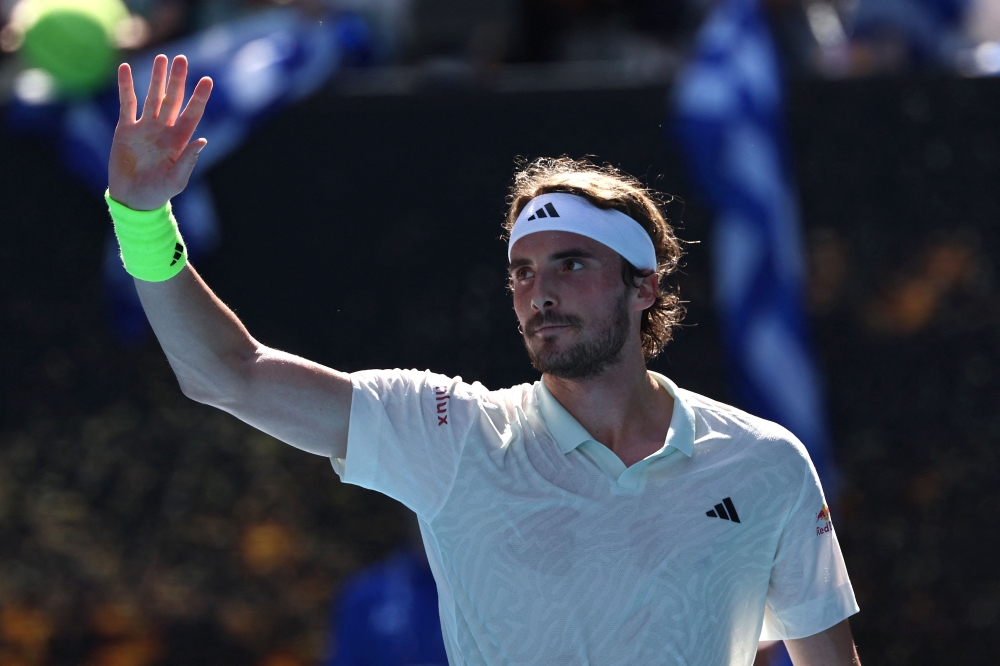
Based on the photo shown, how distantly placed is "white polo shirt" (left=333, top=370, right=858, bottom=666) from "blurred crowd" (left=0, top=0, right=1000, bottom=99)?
295 centimetres

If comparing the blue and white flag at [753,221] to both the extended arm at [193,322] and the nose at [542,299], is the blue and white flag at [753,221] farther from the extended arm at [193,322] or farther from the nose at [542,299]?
the extended arm at [193,322]

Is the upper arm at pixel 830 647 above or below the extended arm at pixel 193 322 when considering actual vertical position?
below

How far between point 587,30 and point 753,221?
165cm

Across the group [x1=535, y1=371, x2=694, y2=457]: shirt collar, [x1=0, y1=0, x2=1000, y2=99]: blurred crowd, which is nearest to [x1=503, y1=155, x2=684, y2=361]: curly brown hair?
[x1=535, y1=371, x2=694, y2=457]: shirt collar

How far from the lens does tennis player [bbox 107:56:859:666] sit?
216 centimetres

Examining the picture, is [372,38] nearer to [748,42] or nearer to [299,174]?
[299,174]

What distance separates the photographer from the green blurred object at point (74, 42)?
4934 millimetres

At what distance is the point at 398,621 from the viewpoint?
3.85m

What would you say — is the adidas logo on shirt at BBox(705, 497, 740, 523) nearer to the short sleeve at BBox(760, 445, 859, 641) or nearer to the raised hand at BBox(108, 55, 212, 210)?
the short sleeve at BBox(760, 445, 859, 641)

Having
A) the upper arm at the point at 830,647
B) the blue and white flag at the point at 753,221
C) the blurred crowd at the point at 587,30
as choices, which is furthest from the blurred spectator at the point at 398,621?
the blurred crowd at the point at 587,30

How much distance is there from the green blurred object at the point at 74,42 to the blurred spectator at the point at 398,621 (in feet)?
8.32

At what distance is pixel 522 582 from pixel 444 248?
9.12ft

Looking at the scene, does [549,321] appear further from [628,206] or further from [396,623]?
[396,623]

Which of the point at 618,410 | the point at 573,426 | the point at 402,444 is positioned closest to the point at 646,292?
the point at 618,410
